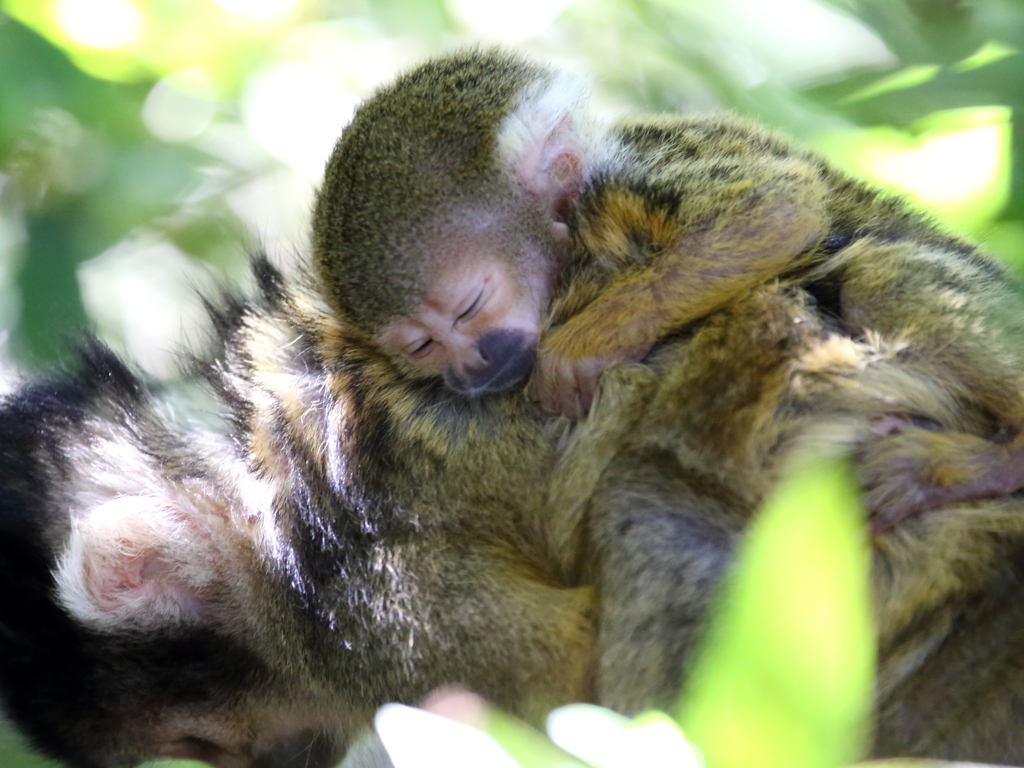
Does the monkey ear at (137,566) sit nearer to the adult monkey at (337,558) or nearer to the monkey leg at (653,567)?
the adult monkey at (337,558)

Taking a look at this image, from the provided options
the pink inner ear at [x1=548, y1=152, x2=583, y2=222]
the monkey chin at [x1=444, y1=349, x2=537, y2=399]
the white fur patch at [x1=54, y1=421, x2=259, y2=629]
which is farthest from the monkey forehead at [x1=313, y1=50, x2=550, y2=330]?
the white fur patch at [x1=54, y1=421, x2=259, y2=629]

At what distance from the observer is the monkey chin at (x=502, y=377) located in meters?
1.93

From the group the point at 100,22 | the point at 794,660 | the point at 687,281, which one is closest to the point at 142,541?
the point at 687,281

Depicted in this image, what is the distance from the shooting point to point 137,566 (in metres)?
2.04

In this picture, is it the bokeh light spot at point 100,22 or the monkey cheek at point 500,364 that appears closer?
the monkey cheek at point 500,364

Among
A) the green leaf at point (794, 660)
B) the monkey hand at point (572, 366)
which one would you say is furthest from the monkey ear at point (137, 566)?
the green leaf at point (794, 660)

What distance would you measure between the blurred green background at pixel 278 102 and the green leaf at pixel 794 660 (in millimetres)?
1391

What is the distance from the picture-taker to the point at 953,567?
1624 mm

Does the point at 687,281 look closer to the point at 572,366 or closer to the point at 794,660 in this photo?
the point at 572,366

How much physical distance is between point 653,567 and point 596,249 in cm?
63

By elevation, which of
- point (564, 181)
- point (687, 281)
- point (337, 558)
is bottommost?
point (337, 558)

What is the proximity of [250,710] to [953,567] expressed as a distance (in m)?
1.46

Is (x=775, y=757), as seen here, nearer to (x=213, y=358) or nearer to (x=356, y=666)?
(x=356, y=666)

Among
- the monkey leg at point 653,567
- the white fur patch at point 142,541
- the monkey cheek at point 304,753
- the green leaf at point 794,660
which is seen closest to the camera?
the green leaf at point 794,660
